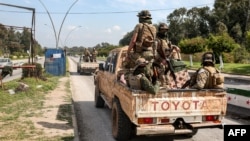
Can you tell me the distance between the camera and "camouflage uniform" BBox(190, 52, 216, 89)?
22.2 feet

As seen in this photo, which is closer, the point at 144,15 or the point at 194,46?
the point at 144,15

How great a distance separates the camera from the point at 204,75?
6840mm

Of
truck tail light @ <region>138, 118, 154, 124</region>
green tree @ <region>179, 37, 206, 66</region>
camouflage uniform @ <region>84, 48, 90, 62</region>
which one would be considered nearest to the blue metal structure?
camouflage uniform @ <region>84, 48, 90, 62</region>

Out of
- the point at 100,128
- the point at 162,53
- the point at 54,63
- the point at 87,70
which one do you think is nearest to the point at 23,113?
the point at 100,128

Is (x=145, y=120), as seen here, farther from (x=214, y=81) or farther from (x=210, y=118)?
(x=214, y=81)

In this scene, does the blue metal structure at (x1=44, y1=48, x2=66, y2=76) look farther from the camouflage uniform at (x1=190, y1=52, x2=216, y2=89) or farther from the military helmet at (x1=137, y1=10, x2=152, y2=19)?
the camouflage uniform at (x1=190, y1=52, x2=216, y2=89)

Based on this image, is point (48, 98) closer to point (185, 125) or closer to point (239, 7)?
point (185, 125)

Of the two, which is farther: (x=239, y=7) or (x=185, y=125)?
(x=239, y=7)

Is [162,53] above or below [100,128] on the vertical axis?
above

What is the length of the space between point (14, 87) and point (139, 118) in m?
11.0

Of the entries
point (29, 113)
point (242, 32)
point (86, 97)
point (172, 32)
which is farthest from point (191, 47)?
point (172, 32)

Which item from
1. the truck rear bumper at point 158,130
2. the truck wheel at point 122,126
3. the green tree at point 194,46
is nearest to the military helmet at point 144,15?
the truck wheel at point 122,126

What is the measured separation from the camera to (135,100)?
6281mm

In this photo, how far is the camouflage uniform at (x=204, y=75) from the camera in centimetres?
676
